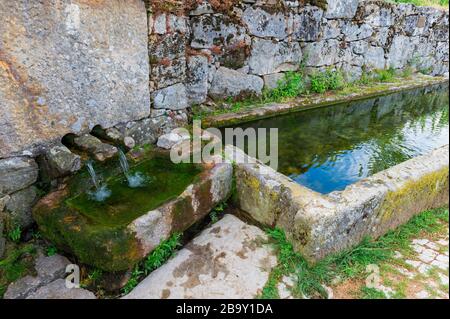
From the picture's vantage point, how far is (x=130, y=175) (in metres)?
2.61

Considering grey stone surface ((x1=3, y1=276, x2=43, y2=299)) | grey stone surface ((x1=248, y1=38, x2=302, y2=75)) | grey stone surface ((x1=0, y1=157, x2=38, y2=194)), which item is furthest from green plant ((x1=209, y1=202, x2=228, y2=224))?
grey stone surface ((x1=248, y1=38, x2=302, y2=75))

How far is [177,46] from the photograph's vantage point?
3125 millimetres

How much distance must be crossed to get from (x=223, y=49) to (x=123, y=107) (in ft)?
5.67

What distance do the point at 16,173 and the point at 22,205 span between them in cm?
24

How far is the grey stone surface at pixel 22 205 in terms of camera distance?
7.75 feet

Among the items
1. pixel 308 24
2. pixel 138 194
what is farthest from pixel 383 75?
pixel 138 194

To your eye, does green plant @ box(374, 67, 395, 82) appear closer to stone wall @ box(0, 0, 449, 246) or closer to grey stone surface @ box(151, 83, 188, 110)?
stone wall @ box(0, 0, 449, 246)

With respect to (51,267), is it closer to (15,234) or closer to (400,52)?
(15,234)

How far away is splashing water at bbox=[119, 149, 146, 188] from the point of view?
8.25 ft

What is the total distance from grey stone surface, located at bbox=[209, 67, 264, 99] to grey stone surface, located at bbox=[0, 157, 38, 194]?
228 centimetres

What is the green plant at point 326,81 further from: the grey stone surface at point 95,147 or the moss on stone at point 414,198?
the grey stone surface at point 95,147

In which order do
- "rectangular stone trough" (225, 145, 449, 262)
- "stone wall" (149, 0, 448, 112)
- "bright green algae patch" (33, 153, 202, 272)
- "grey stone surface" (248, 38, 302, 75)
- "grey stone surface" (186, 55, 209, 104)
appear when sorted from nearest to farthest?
"bright green algae patch" (33, 153, 202, 272) → "rectangular stone trough" (225, 145, 449, 262) → "stone wall" (149, 0, 448, 112) → "grey stone surface" (186, 55, 209, 104) → "grey stone surface" (248, 38, 302, 75)

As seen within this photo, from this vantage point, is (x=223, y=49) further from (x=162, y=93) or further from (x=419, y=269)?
(x=419, y=269)

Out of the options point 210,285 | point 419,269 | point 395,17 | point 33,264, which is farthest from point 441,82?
point 33,264
